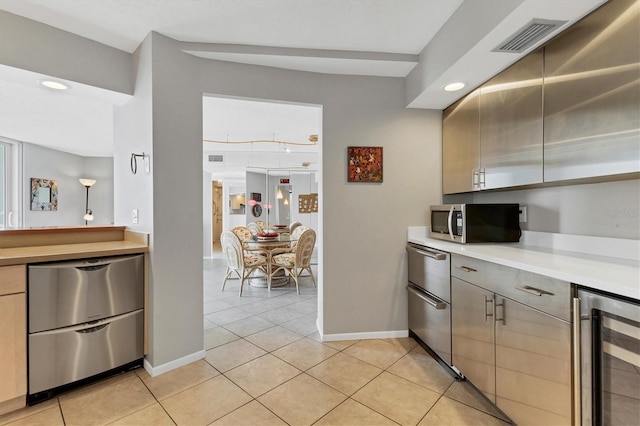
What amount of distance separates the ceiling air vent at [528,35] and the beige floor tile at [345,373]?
233 centimetres

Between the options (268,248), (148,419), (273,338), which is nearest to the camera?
(148,419)

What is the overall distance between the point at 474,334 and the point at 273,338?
1741 millimetres

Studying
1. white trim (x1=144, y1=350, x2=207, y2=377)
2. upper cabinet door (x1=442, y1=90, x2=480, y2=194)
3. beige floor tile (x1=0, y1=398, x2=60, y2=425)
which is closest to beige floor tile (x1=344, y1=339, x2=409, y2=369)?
white trim (x1=144, y1=350, x2=207, y2=377)

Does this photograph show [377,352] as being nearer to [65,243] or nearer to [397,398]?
[397,398]

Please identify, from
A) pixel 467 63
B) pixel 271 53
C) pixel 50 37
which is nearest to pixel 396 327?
pixel 467 63

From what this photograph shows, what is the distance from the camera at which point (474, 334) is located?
183 centimetres

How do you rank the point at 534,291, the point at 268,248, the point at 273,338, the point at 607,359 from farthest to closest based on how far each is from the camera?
1. the point at 268,248
2. the point at 273,338
3. the point at 534,291
4. the point at 607,359

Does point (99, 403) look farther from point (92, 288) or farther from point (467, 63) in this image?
point (467, 63)

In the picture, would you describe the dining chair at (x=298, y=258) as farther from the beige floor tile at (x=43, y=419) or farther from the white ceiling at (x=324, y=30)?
the beige floor tile at (x=43, y=419)

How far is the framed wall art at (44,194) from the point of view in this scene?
501 centimetres

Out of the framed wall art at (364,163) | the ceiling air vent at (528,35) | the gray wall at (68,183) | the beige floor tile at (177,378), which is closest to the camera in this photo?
the ceiling air vent at (528,35)

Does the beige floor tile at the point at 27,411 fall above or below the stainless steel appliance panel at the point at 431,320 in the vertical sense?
below

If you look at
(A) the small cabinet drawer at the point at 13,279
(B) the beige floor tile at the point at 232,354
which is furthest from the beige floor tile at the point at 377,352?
(A) the small cabinet drawer at the point at 13,279

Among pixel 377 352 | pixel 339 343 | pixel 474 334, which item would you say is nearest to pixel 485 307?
pixel 474 334
